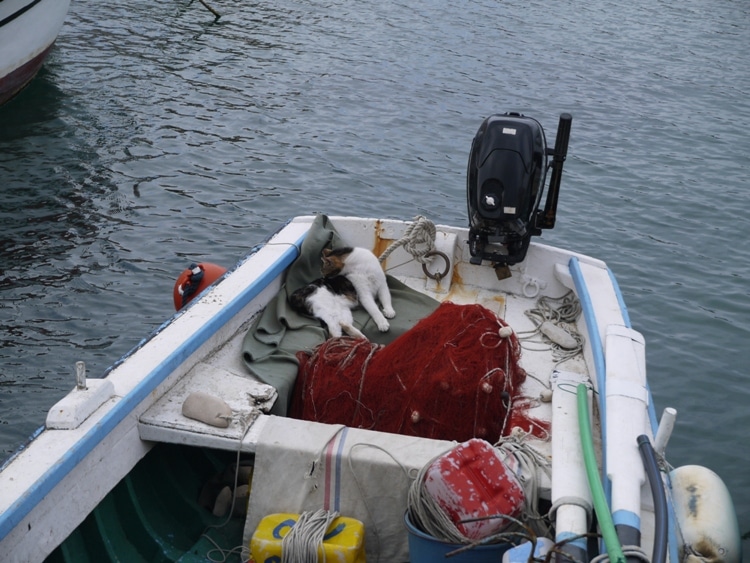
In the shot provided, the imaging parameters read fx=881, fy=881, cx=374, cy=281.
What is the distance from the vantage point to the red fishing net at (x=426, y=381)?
479 cm

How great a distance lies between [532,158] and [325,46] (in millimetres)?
13330

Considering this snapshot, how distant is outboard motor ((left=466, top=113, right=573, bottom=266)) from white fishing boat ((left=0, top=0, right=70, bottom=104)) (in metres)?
10.2

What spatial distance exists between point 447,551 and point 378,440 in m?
0.67

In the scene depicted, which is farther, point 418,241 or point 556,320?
point 418,241

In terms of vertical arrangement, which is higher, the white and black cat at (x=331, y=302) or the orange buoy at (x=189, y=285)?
the white and black cat at (x=331, y=302)

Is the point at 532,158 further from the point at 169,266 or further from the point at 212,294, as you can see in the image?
the point at 169,266

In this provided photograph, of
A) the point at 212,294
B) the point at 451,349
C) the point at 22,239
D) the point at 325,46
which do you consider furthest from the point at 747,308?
the point at 325,46

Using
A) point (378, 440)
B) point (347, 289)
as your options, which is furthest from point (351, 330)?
point (378, 440)

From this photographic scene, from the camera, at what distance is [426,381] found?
15.8ft

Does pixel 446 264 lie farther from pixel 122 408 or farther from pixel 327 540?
pixel 122 408

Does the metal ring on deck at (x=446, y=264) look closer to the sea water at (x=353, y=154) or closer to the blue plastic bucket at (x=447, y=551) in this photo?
the sea water at (x=353, y=154)

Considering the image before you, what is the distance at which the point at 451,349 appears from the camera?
16.3 feet

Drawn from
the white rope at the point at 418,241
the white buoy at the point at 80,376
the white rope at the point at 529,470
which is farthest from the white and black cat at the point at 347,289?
the white buoy at the point at 80,376

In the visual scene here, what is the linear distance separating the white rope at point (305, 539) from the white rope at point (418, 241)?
2865mm
